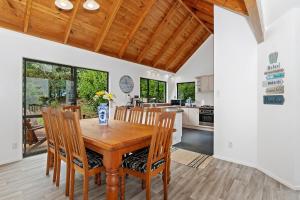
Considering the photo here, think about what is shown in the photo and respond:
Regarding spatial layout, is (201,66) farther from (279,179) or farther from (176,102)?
(279,179)

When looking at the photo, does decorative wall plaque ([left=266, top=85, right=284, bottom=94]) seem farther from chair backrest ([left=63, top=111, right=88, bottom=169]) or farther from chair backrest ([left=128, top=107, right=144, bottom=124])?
chair backrest ([left=63, top=111, right=88, bottom=169])

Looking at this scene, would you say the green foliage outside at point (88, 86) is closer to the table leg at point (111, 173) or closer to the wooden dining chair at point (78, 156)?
the wooden dining chair at point (78, 156)

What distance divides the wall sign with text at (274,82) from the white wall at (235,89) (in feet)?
0.89

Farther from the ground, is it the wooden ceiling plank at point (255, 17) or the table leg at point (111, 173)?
the wooden ceiling plank at point (255, 17)

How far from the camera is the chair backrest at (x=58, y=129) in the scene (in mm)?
1966

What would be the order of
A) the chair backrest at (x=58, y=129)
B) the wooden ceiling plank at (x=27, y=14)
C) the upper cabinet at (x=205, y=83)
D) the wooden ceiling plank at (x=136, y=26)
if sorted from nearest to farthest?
the chair backrest at (x=58, y=129) → the wooden ceiling plank at (x=27, y=14) → the wooden ceiling plank at (x=136, y=26) → the upper cabinet at (x=205, y=83)

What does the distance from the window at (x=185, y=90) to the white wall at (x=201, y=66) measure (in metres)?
0.23

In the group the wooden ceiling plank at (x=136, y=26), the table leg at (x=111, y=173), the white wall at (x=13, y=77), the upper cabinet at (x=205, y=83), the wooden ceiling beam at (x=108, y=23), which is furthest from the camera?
the upper cabinet at (x=205, y=83)

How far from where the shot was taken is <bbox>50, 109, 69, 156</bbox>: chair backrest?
77.4 inches

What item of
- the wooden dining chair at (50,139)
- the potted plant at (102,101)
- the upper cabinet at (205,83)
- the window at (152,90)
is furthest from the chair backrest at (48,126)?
the upper cabinet at (205,83)

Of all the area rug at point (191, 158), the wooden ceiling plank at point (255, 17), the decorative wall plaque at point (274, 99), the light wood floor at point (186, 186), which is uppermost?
the wooden ceiling plank at point (255, 17)

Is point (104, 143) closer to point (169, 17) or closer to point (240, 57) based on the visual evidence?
point (240, 57)

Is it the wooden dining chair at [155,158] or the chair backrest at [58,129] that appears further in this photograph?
the chair backrest at [58,129]

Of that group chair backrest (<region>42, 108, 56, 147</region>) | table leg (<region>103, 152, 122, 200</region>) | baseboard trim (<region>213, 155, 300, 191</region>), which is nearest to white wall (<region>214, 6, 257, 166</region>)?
baseboard trim (<region>213, 155, 300, 191</region>)
